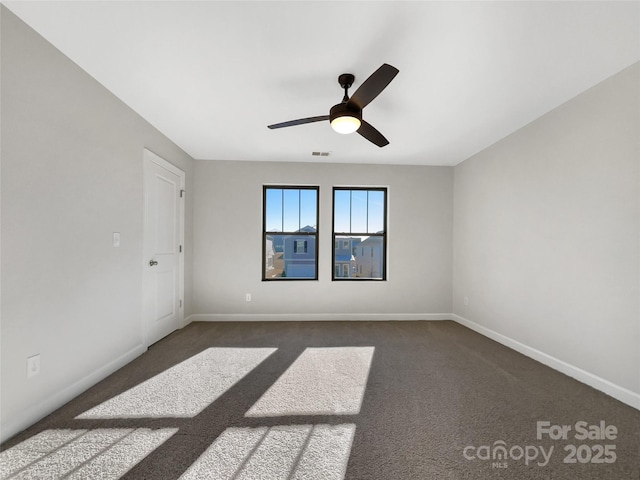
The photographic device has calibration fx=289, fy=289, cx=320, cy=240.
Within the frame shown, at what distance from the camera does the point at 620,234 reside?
218cm

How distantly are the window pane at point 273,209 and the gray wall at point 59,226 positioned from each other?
6.47ft

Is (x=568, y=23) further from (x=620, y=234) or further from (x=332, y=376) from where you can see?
(x=332, y=376)

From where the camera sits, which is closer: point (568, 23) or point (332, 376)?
Answer: point (568, 23)

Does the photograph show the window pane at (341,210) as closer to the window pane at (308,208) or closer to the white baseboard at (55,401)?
the window pane at (308,208)

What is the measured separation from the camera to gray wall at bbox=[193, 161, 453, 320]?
4.39 meters

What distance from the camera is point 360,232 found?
15.1ft

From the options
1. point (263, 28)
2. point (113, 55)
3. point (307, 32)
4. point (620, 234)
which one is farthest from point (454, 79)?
point (113, 55)

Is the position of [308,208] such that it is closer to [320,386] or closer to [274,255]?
[274,255]

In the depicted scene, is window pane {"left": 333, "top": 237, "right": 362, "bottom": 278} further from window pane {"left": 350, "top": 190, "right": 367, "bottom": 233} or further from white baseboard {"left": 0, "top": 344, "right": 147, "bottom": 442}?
white baseboard {"left": 0, "top": 344, "right": 147, "bottom": 442}

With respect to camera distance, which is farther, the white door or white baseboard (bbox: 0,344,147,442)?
the white door

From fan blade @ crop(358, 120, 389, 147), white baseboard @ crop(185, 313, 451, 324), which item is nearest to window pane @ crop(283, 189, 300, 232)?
white baseboard @ crop(185, 313, 451, 324)

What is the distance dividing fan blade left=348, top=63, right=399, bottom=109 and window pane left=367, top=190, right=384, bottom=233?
261 cm

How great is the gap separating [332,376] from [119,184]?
2.60 meters

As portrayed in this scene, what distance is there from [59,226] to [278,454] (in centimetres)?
207
